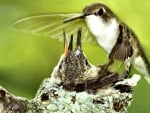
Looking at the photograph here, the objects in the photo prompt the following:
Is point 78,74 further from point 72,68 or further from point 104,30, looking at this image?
point 104,30

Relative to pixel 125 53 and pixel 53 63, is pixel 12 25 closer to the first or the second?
pixel 53 63

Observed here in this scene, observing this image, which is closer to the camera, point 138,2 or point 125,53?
point 125,53

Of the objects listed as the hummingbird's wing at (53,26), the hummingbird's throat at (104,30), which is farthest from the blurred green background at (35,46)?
the hummingbird's throat at (104,30)

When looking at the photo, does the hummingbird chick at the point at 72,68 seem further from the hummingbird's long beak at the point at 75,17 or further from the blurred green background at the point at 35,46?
the blurred green background at the point at 35,46

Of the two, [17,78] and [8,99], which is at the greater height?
[17,78]

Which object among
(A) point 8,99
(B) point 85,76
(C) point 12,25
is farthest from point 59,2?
(A) point 8,99

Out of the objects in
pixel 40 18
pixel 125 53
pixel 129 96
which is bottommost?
pixel 129 96

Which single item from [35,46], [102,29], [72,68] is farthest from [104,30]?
[35,46]
